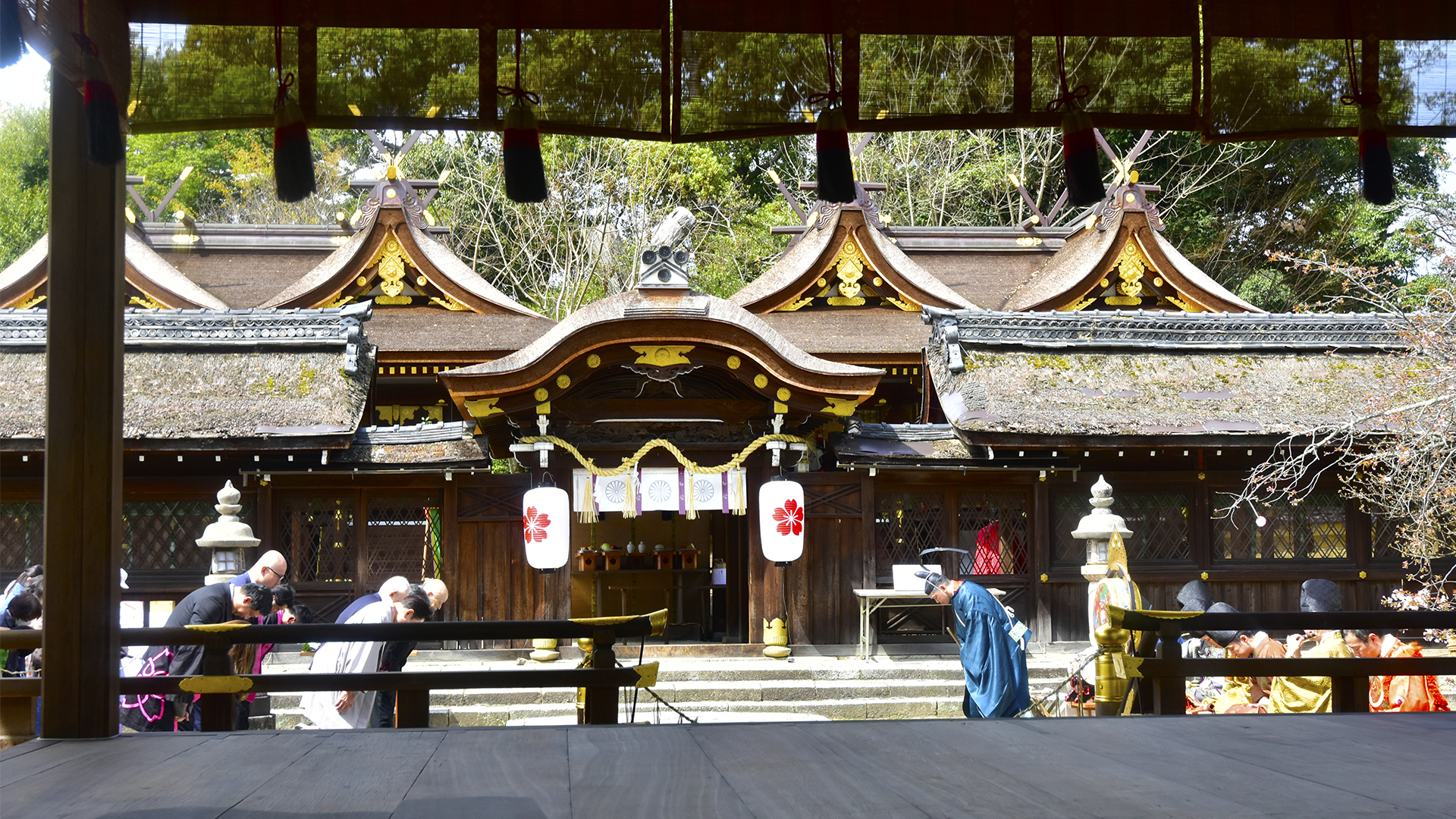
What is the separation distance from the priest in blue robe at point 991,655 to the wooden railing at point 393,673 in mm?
3254

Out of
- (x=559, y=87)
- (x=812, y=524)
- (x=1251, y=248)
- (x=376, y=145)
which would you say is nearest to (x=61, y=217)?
(x=559, y=87)

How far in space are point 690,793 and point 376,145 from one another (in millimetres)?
22882

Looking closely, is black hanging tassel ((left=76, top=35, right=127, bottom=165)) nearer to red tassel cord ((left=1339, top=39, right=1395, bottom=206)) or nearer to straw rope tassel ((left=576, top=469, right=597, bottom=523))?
red tassel cord ((left=1339, top=39, right=1395, bottom=206))

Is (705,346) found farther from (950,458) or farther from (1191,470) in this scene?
(1191,470)

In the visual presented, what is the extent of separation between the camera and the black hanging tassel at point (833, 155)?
163 inches

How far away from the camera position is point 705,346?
11594mm

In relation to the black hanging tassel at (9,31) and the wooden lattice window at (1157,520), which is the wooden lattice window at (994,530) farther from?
the black hanging tassel at (9,31)

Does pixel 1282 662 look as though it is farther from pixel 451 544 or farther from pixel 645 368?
pixel 451 544

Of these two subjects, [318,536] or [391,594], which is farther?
[318,536]

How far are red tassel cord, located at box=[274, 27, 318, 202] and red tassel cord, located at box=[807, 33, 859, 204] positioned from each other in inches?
71.7

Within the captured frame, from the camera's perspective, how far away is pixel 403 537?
39.9 ft

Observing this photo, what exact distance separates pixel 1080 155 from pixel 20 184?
28587 millimetres

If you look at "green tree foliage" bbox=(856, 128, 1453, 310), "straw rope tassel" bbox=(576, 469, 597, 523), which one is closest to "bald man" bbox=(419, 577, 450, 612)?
"straw rope tassel" bbox=(576, 469, 597, 523)

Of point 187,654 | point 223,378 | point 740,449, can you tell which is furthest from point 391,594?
point 223,378
